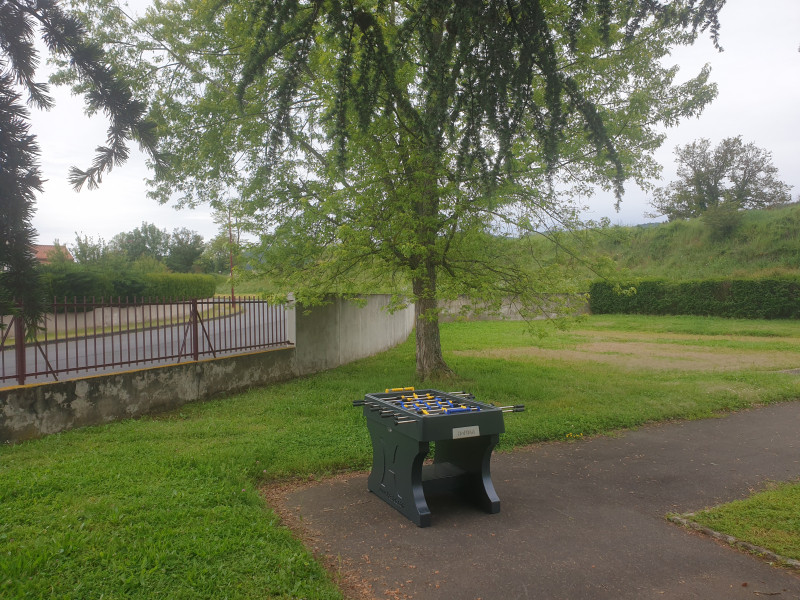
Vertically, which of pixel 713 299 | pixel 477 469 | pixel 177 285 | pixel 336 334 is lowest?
pixel 477 469

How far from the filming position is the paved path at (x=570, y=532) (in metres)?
3.70

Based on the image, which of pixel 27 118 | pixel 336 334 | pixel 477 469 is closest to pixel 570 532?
pixel 477 469

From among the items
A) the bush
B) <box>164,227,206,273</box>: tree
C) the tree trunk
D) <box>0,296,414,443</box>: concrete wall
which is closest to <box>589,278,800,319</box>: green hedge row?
the tree trunk

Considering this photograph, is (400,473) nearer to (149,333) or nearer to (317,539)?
(317,539)

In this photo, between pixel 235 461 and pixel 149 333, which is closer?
pixel 235 461

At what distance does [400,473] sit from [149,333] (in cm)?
671

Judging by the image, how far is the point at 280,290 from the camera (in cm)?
1042

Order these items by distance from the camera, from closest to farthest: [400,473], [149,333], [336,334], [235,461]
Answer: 1. [400,473]
2. [235,461]
3. [149,333]
4. [336,334]

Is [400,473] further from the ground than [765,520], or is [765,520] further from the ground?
[400,473]

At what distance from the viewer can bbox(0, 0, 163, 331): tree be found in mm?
1794

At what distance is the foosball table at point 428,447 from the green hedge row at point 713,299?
20783 millimetres

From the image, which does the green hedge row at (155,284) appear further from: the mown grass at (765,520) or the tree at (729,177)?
the tree at (729,177)

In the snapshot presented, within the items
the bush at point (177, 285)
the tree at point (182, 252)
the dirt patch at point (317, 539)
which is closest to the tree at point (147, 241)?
the tree at point (182, 252)

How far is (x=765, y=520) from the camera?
4680 millimetres
